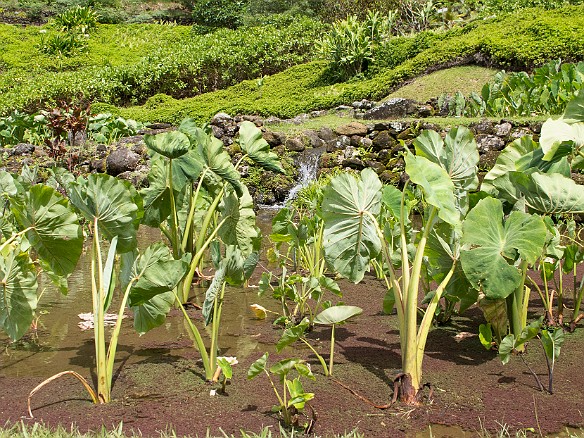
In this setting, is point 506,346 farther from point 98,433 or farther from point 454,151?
point 98,433

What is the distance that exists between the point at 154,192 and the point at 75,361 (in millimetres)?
1281

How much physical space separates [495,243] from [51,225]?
1.80m

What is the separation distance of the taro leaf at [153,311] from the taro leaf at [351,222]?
2.38ft

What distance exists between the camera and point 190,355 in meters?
3.27

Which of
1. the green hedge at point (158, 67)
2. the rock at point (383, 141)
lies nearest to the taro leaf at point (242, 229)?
the rock at point (383, 141)

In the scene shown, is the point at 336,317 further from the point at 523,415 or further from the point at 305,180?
the point at 305,180

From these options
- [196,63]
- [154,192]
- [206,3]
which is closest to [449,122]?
[154,192]

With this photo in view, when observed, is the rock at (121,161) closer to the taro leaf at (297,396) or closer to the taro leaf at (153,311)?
the taro leaf at (153,311)

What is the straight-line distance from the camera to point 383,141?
32.6 ft

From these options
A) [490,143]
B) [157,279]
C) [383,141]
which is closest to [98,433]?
[157,279]

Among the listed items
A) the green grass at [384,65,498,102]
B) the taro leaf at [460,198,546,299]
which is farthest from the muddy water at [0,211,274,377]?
the green grass at [384,65,498,102]

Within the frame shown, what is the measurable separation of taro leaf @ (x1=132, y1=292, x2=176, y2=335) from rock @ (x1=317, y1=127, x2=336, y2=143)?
26.0 feet

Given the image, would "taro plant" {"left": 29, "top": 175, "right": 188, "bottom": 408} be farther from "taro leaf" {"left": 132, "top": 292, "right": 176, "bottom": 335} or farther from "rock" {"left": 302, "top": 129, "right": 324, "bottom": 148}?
"rock" {"left": 302, "top": 129, "right": 324, "bottom": 148}

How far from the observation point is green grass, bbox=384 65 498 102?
1355cm
